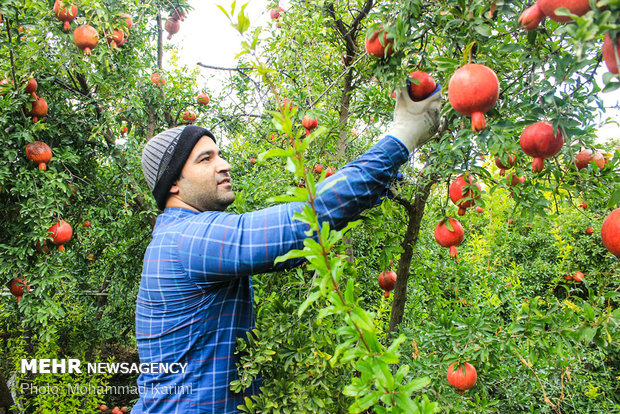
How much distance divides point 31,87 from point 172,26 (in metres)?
2.40

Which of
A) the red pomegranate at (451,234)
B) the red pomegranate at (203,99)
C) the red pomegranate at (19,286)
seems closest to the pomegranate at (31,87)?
the red pomegranate at (19,286)

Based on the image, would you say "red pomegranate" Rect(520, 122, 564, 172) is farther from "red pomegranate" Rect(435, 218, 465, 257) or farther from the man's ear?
the man's ear

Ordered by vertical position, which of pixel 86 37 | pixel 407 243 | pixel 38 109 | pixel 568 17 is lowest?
pixel 407 243

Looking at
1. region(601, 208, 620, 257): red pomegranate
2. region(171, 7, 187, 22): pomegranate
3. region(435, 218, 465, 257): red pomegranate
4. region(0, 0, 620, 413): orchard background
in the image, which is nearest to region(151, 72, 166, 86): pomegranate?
region(0, 0, 620, 413): orchard background

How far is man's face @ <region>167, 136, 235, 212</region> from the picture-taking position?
4.83 ft

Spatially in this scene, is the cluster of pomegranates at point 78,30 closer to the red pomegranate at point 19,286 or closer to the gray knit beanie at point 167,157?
the gray knit beanie at point 167,157

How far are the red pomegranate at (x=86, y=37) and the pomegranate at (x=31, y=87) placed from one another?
361 mm

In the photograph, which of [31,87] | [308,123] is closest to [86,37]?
[31,87]

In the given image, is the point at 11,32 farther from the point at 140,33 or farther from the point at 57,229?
the point at 57,229

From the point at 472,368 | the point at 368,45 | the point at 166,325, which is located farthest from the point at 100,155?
the point at 472,368

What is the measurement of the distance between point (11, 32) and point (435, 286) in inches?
115

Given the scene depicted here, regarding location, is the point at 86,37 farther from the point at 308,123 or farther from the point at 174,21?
the point at 174,21

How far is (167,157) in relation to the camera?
1.50 m

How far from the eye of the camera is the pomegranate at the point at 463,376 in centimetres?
133
